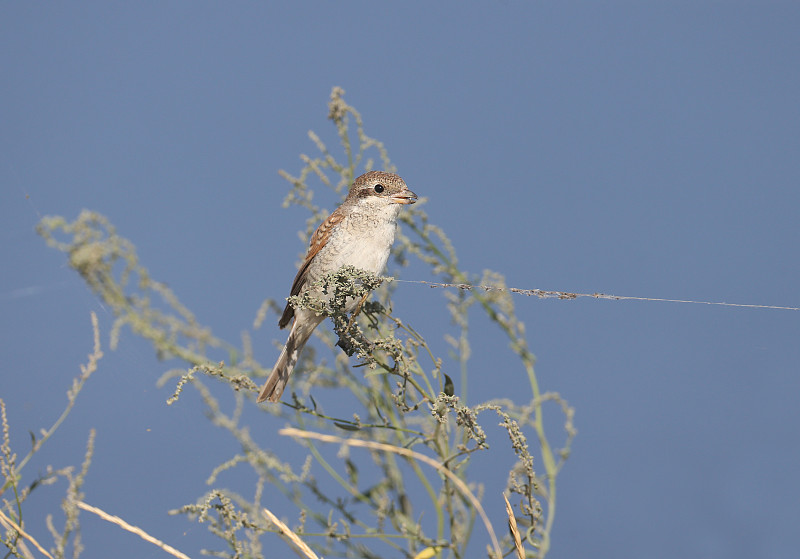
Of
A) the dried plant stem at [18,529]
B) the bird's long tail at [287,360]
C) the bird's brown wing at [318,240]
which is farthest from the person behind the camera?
the bird's brown wing at [318,240]

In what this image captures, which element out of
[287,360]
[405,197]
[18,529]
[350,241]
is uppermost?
[405,197]

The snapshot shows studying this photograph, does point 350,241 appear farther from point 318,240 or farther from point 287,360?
point 287,360

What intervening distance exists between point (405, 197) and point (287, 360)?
2.29 feet

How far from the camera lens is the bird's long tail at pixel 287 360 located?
2.55 metres

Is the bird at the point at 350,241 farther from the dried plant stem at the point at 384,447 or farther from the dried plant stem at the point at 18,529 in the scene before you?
the dried plant stem at the point at 384,447

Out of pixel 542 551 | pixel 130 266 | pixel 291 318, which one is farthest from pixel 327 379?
pixel 542 551

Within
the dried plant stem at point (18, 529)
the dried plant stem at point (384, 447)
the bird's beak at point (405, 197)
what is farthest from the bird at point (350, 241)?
the dried plant stem at point (384, 447)

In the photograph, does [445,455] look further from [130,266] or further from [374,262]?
[130,266]

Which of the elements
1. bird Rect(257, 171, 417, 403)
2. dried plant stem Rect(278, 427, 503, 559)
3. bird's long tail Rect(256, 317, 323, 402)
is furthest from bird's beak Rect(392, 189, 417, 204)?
dried plant stem Rect(278, 427, 503, 559)

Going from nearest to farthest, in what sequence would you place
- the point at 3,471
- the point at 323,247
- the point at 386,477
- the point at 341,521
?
the point at 3,471 < the point at 341,521 < the point at 386,477 < the point at 323,247

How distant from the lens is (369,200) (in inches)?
105

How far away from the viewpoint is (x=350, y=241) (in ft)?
8.58

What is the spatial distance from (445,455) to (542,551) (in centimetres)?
32

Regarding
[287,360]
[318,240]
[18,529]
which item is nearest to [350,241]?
[318,240]
